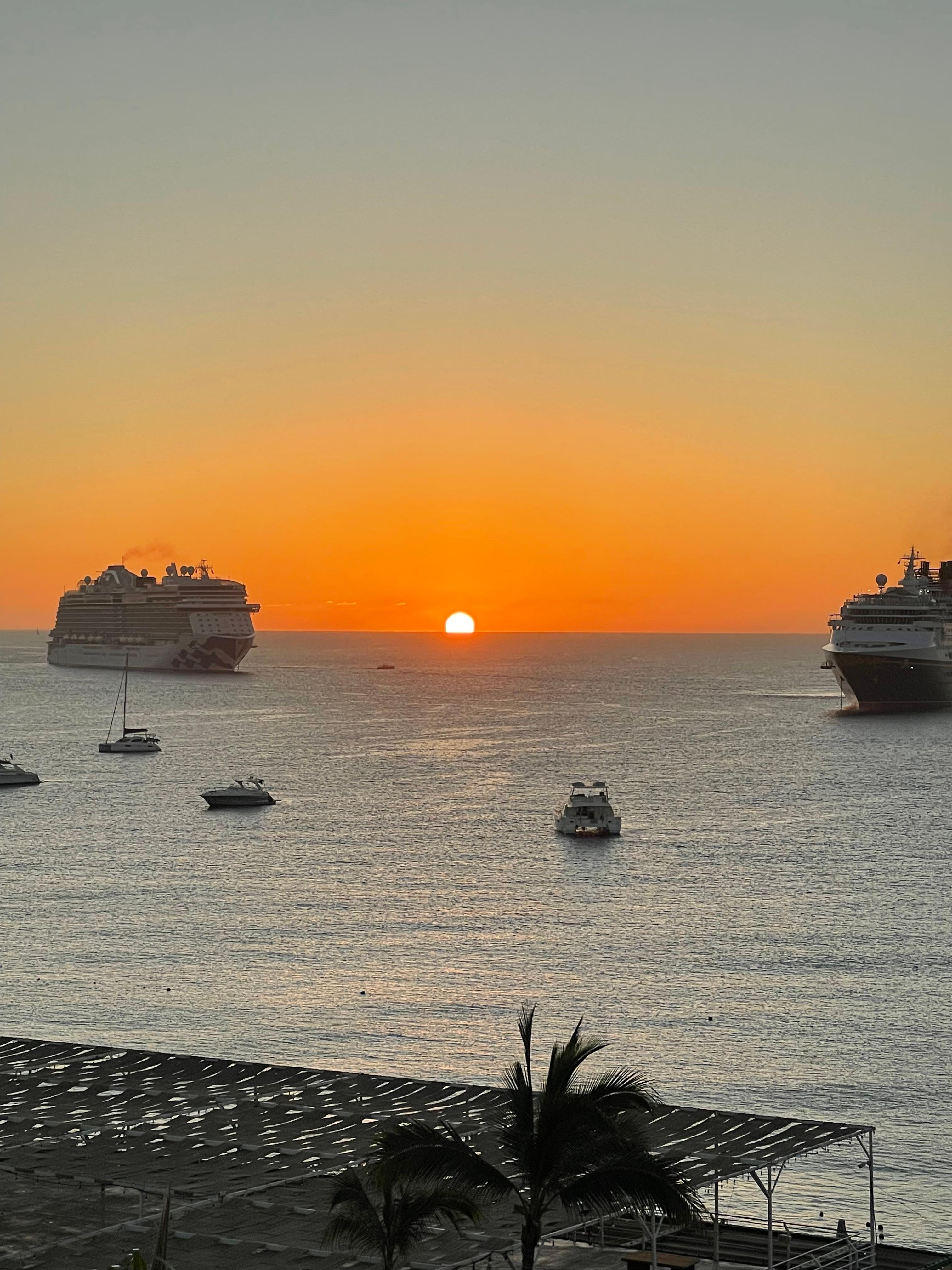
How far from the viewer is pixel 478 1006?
161ft

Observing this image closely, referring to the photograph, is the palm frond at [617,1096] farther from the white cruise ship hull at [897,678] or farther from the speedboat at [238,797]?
the white cruise ship hull at [897,678]

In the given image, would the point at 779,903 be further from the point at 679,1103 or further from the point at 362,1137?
the point at 362,1137

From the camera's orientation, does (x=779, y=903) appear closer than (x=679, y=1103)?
No

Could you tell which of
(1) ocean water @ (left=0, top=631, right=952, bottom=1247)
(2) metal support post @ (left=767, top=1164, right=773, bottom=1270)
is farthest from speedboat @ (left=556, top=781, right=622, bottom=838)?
(2) metal support post @ (left=767, top=1164, right=773, bottom=1270)

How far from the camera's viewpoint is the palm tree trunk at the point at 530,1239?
18.6 metres

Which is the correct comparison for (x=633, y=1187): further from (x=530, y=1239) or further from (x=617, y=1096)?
(x=530, y=1239)

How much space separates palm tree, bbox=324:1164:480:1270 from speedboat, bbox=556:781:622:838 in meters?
68.8

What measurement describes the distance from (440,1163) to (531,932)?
43361mm

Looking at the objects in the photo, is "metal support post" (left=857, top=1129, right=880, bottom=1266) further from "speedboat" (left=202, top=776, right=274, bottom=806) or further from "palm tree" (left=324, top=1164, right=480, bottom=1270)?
"speedboat" (left=202, top=776, right=274, bottom=806)

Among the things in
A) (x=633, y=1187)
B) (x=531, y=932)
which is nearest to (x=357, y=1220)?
(x=633, y=1187)

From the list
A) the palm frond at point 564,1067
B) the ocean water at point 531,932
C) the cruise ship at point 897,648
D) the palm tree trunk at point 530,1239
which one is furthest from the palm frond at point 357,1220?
the cruise ship at point 897,648

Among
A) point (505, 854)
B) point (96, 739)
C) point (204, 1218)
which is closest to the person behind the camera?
point (204, 1218)

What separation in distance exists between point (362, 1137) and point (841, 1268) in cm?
803

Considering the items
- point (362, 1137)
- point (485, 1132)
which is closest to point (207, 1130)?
point (362, 1137)
